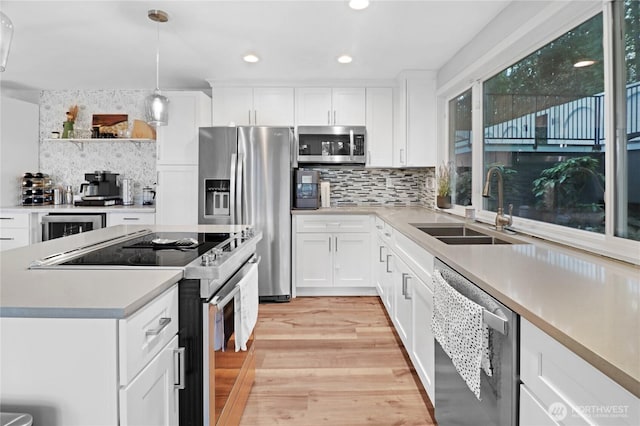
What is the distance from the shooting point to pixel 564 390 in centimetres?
87

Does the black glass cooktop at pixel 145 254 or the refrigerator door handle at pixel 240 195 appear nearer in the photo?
the black glass cooktop at pixel 145 254

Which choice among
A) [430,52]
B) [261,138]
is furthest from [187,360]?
[430,52]

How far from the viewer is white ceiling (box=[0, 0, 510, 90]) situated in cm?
271

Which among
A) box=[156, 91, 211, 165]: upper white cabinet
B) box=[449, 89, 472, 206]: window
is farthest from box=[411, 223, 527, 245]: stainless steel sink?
box=[156, 91, 211, 165]: upper white cabinet

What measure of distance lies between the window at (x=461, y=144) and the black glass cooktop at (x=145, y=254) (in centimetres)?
242

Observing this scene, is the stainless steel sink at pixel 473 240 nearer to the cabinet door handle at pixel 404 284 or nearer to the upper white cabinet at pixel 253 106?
the cabinet door handle at pixel 404 284

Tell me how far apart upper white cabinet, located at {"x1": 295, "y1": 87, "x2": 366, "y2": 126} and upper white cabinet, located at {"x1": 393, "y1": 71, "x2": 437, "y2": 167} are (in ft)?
1.62

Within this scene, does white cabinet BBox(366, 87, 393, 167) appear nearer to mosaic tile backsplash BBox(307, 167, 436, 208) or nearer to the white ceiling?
the white ceiling

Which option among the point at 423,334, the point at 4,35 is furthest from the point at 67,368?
the point at 423,334

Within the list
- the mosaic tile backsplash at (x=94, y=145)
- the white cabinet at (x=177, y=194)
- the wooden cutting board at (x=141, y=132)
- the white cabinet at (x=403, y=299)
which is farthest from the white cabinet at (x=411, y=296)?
the mosaic tile backsplash at (x=94, y=145)

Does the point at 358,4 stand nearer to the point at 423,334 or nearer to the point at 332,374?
the point at 423,334

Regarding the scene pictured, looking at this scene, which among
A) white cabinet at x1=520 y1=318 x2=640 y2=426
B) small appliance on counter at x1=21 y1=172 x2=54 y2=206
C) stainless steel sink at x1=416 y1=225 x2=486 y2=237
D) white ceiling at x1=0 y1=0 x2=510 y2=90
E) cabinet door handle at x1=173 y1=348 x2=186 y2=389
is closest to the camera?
white cabinet at x1=520 y1=318 x2=640 y2=426

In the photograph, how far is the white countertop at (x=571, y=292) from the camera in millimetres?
773

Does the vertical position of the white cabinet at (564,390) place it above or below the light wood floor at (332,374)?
above
